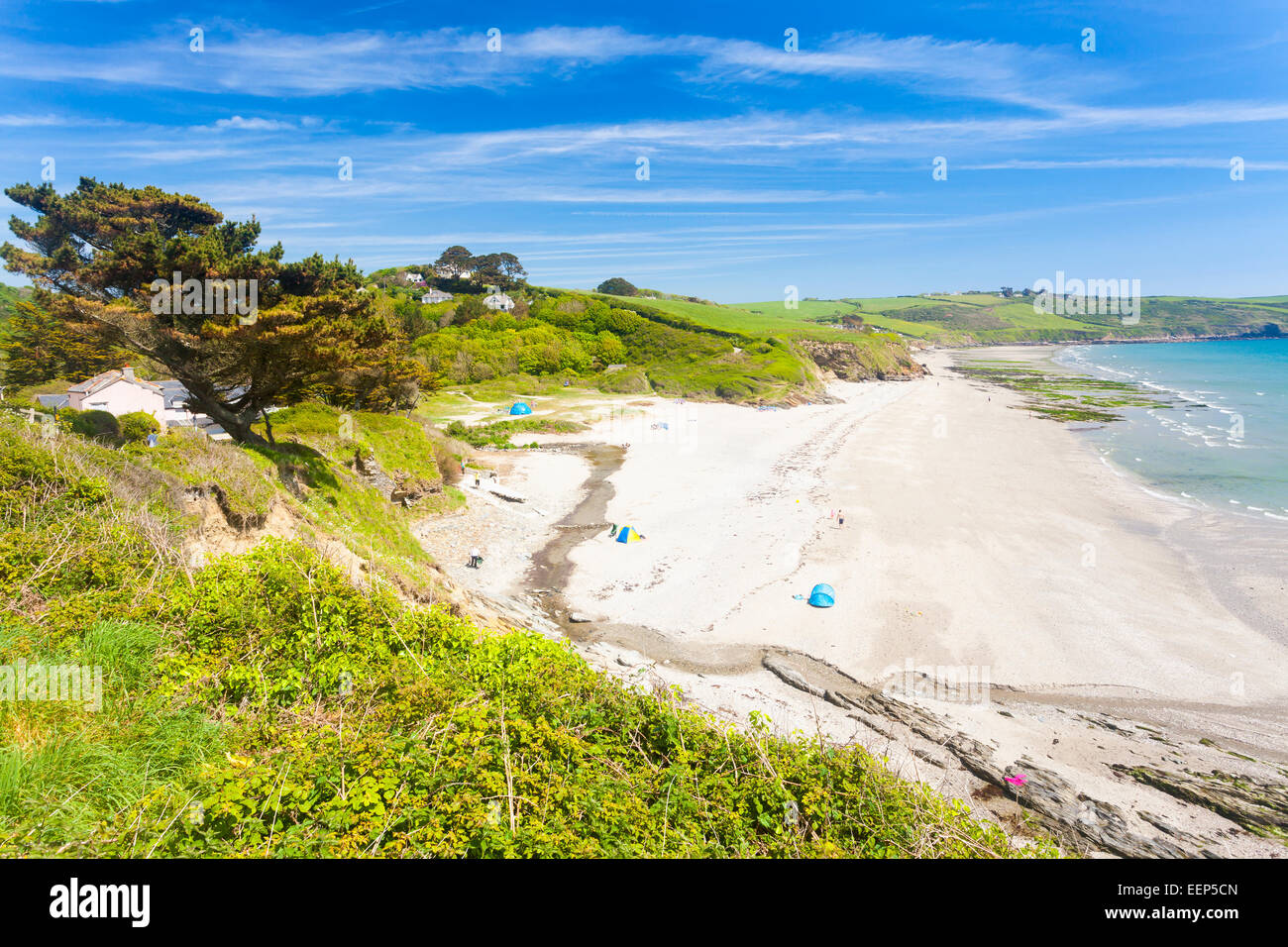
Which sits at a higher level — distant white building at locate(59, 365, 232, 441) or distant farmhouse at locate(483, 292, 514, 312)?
distant farmhouse at locate(483, 292, 514, 312)

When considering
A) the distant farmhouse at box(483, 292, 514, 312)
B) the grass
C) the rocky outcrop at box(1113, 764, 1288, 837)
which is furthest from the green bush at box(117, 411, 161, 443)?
the distant farmhouse at box(483, 292, 514, 312)

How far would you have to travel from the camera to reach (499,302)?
103250mm

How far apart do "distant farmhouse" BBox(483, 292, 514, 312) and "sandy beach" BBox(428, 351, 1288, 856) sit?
75.6 metres

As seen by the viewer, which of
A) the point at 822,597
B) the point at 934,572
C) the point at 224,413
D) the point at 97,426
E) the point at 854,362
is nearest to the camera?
the point at 97,426

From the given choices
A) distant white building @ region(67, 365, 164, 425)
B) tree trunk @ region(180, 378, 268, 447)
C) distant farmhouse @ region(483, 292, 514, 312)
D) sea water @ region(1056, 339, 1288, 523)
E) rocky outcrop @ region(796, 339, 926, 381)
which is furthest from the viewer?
distant farmhouse @ region(483, 292, 514, 312)

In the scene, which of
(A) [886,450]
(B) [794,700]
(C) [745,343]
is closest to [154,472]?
(B) [794,700]

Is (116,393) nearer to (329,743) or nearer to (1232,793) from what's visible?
(329,743)

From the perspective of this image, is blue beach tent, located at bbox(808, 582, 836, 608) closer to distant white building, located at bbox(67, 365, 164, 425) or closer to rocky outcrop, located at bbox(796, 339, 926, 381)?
distant white building, located at bbox(67, 365, 164, 425)

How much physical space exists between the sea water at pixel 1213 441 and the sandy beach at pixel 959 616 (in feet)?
13.6

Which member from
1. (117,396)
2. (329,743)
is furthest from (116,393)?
(329,743)

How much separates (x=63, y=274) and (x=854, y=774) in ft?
71.1

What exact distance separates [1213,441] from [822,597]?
145 feet

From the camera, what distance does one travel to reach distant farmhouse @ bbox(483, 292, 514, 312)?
4023 inches

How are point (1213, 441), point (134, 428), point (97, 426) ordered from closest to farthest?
point (97, 426)
point (134, 428)
point (1213, 441)
